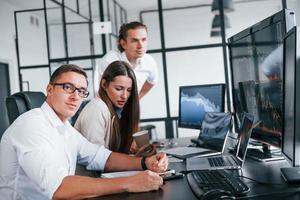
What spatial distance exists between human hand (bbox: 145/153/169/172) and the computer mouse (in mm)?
463

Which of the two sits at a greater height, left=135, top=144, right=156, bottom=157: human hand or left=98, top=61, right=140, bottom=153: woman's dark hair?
left=98, top=61, right=140, bottom=153: woman's dark hair

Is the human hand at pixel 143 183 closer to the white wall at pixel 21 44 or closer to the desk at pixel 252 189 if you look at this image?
the desk at pixel 252 189

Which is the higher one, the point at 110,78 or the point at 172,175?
the point at 110,78

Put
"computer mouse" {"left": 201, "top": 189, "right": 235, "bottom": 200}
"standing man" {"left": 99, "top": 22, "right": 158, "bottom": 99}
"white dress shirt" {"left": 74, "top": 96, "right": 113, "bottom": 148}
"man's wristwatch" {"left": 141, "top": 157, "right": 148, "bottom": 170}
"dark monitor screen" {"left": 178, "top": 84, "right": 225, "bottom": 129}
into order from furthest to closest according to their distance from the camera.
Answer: "standing man" {"left": 99, "top": 22, "right": 158, "bottom": 99} < "dark monitor screen" {"left": 178, "top": 84, "right": 225, "bottom": 129} < "white dress shirt" {"left": 74, "top": 96, "right": 113, "bottom": 148} < "man's wristwatch" {"left": 141, "top": 157, "right": 148, "bottom": 170} < "computer mouse" {"left": 201, "top": 189, "right": 235, "bottom": 200}

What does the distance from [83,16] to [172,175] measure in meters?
4.49

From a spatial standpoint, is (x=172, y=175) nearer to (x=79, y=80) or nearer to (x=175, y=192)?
(x=175, y=192)

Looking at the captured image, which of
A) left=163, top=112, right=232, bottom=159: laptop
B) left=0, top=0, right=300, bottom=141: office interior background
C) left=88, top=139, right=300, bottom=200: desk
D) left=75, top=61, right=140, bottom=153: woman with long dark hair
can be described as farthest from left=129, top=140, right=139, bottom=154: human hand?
left=0, top=0, right=300, bottom=141: office interior background

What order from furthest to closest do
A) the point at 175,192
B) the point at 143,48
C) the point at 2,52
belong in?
the point at 2,52
the point at 143,48
the point at 175,192

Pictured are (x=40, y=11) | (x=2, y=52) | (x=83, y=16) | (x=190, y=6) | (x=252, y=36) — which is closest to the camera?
(x=252, y=36)

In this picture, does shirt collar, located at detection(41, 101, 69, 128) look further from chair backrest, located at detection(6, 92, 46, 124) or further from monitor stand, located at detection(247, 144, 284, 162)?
monitor stand, located at detection(247, 144, 284, 162)

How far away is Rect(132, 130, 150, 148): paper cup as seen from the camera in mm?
1816

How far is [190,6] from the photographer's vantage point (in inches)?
196

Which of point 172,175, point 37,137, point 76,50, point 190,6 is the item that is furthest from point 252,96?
point 76,50

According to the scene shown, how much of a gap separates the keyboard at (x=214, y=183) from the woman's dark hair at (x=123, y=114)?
2.23ft
